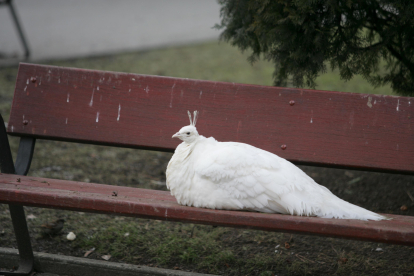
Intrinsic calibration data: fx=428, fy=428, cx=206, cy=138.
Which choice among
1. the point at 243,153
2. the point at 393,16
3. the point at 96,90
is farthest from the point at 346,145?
the point at 96,90

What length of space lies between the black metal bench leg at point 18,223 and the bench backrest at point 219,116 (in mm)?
243

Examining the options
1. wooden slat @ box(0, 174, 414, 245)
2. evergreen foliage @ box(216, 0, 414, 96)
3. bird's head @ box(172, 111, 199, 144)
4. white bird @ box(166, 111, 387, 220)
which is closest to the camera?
wooden slat @ box(0, 174, 414, 245)

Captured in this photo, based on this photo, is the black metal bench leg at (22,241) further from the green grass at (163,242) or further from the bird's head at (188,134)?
the bird's head at (188,134)

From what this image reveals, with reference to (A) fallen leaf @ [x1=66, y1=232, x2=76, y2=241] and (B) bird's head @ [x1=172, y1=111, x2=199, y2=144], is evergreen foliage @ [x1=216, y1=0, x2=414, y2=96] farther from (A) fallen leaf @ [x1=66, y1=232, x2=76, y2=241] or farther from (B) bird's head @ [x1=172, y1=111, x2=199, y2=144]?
(A) fallen leaf @ [x1=66, y1=232, x2=76, y2=241]

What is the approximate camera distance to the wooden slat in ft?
5.93

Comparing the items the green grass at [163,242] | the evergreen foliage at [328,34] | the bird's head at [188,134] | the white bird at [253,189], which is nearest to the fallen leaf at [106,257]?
the green grass at [163,242]

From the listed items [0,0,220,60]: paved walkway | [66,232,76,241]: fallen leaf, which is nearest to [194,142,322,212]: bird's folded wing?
[66,232,76,241]: fallen leaf

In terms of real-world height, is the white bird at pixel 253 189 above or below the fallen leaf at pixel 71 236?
above

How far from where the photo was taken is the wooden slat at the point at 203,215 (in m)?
1.81

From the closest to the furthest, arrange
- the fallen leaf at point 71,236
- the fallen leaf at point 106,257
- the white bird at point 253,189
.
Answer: the white bird at point 253,189 → the fallen leaf at point 106,257 → the fallen leaf at point 71,236

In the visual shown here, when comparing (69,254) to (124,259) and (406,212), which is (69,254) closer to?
(124,259)

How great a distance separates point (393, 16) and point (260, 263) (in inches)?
78.0

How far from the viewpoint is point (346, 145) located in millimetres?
2611

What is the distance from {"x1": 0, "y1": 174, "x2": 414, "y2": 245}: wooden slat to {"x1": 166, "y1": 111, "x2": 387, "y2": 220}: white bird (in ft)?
0.38
